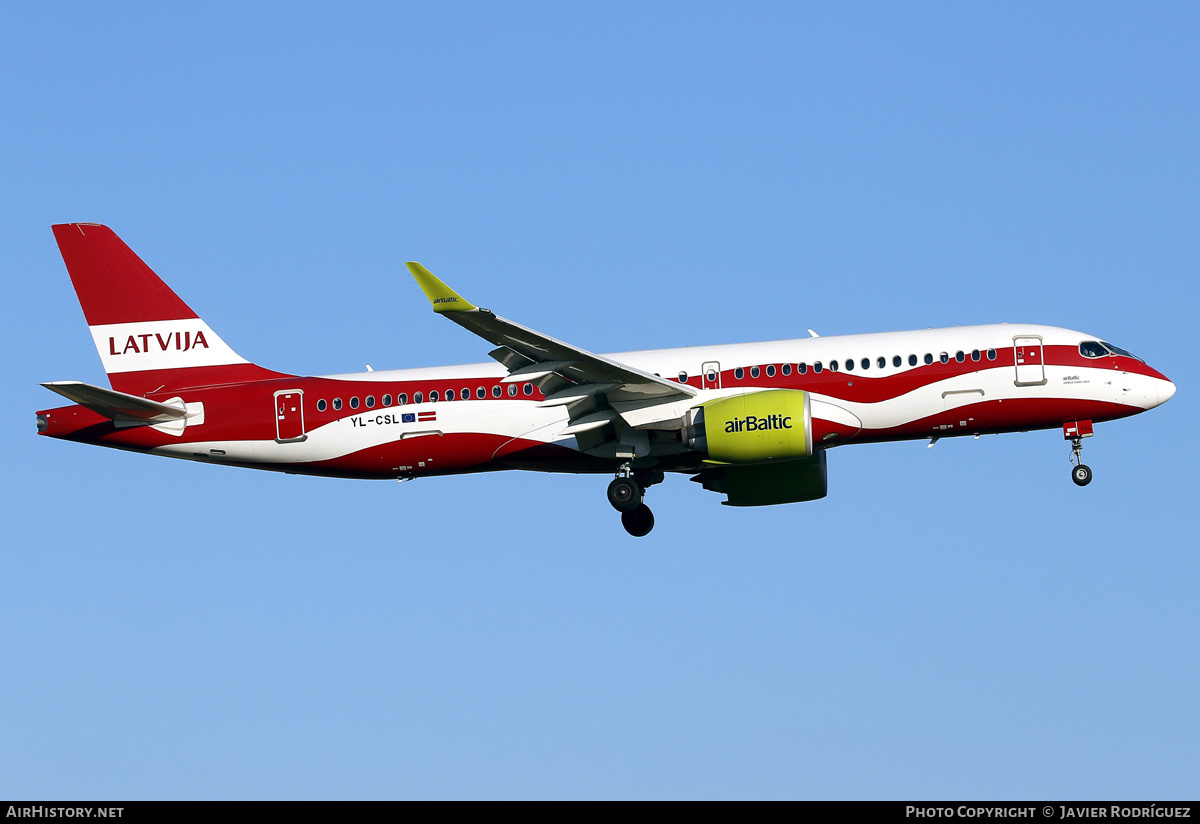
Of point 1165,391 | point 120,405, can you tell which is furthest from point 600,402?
point 1165,391

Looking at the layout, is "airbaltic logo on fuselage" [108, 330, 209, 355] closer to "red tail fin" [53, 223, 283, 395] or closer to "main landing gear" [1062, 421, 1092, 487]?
"red tail fin" [53, 223, 283, 395]

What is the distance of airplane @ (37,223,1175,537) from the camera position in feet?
123

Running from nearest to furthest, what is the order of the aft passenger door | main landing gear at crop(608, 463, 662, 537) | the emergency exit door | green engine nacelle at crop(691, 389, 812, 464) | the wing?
1. the wing
2. green engine nacelle at crop(691, 389, 812, 464)
3. the aft passenger door
4. main landing gear at crop(608, 463, 662, 537)
5. the emergency exit door

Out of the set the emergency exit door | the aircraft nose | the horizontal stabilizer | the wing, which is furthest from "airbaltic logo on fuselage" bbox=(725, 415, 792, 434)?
the horizontal stabilizer

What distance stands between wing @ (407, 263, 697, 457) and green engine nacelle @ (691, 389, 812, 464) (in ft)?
4.53

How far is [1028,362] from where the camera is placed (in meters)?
37.8

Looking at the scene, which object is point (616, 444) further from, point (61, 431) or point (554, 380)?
point (61, 431)

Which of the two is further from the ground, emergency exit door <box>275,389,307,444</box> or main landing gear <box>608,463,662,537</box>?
emergency exit door <box>275,389,307,444</box>

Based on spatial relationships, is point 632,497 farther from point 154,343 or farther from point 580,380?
point 154,343

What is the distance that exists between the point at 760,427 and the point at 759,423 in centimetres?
11

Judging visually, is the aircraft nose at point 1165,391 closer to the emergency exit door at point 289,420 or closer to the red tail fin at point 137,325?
the emergency exit door at point 289,420

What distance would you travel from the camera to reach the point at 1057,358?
3788 cm
